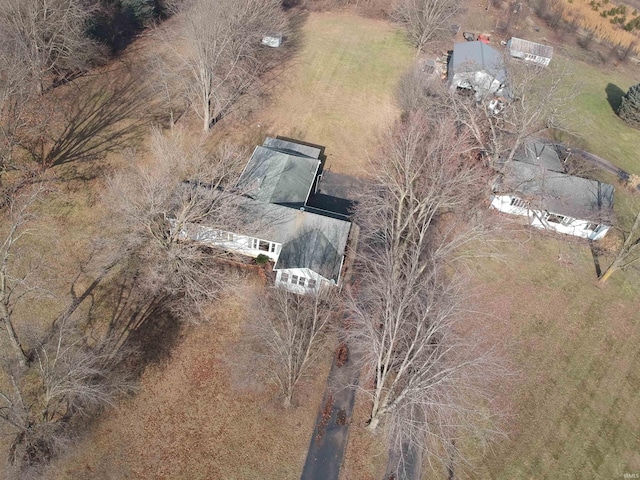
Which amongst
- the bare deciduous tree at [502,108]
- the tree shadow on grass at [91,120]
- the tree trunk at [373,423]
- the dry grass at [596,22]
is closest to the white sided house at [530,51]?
the bare deciduous tree at [502,108]

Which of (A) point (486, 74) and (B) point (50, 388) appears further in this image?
(A) point (486, 74)

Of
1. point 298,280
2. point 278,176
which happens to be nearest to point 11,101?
point 278,176

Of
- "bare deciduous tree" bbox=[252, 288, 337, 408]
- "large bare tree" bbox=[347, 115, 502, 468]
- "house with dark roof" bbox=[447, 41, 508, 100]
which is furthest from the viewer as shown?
"house with dark roof" bbox=[447, 41, 508, 100]

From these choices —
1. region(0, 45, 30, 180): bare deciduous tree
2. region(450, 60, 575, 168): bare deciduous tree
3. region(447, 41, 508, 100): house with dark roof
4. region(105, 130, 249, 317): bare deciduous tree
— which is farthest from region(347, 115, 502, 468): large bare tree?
region(0, 45, 30, 180): bare deciduous tree

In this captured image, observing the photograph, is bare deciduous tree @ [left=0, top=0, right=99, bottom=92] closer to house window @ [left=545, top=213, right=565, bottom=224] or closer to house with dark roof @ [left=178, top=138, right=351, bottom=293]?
house with dark roof @ [left=178, top=138, right=351, bottom=293]

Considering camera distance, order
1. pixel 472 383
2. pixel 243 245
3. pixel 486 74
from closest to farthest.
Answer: pixel 472 383, pixel 243 245, pixel 486 74

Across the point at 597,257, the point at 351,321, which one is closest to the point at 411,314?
the point at 351,321

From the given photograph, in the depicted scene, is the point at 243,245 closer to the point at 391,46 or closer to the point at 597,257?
the point at 597,257
